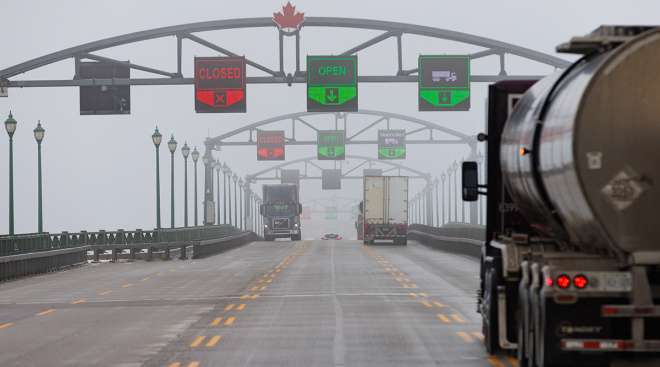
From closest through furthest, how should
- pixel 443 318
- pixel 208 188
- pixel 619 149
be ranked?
pixel 619 149 < pixel 443 318 < pixel 208 188

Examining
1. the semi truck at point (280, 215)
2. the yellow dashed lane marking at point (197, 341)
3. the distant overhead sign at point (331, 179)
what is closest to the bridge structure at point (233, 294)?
the yellow dashed lane marking at point (197, 341)

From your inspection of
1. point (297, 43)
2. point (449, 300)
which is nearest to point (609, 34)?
point (449, 300)

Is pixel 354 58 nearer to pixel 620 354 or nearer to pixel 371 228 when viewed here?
pixel 371 228

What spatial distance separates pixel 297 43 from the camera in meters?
45.3

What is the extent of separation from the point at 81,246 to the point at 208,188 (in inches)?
1270

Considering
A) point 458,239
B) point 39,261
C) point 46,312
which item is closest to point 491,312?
point 46,312

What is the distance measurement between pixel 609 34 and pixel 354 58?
35697 millimetres

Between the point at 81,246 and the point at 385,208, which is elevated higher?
the point at 385,208

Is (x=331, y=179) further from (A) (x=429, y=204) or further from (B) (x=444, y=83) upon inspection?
(B) (x=444, y=83)

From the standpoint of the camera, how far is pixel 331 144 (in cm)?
9150

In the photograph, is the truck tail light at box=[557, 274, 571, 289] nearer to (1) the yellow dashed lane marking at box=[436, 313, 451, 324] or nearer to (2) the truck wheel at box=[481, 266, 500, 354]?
(2) the truck wheel at box=[481, 266, 500, 354]

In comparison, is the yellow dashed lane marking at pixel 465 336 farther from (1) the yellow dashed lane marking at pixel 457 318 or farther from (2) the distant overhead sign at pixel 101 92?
(2) the distant overhead sign at pixel 101 92

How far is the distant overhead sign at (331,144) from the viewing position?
9131 cm

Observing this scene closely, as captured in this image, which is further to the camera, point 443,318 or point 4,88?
point 4,88
